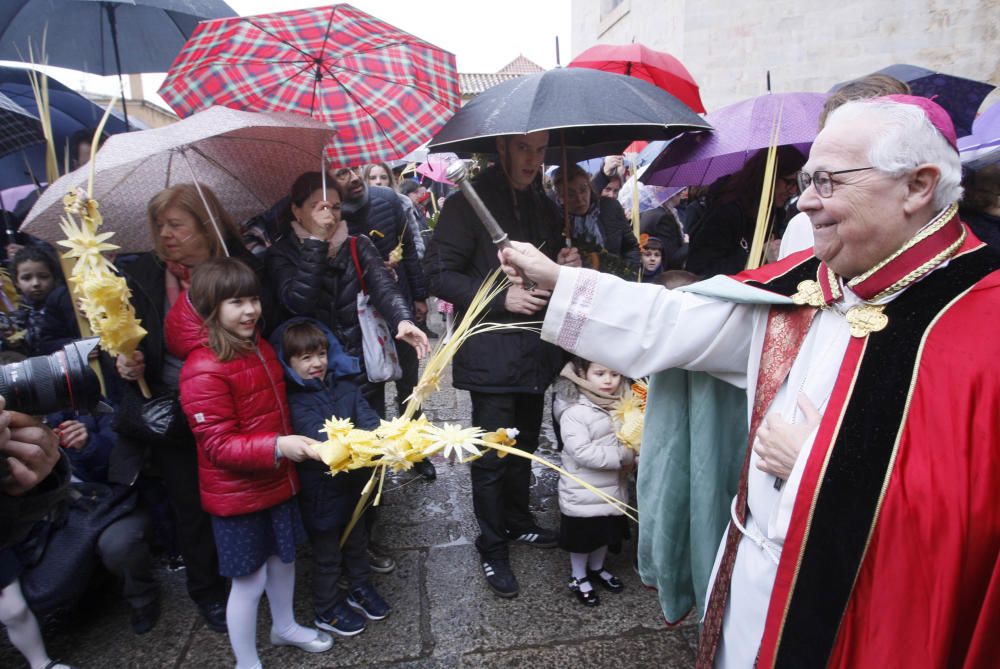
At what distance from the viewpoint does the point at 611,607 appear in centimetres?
298

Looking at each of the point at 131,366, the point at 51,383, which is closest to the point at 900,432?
the point at 51,383

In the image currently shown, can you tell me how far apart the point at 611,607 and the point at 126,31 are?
170 inches

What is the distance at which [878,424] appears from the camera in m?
1.29

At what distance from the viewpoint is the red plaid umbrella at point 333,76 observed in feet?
8.66

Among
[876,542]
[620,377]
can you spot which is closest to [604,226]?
[620,377]

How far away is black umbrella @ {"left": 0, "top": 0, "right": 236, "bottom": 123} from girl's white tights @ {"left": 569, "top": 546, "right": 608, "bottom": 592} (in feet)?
10.7

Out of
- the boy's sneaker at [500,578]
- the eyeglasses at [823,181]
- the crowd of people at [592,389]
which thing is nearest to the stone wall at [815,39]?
the crowd of people at [592,389]

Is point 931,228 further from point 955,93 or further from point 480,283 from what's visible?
point 955,93

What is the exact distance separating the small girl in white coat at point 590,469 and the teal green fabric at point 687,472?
829mm

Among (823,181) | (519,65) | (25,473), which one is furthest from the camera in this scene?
(519,65)

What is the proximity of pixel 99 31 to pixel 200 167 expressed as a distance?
158 cm

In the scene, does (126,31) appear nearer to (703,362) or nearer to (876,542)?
(703,362)

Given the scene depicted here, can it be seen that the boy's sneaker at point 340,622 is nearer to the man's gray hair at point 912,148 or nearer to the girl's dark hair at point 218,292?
the girl's dark hair at point 218,292

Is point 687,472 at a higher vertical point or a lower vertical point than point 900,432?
lower
